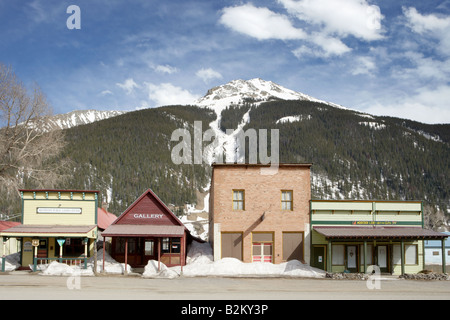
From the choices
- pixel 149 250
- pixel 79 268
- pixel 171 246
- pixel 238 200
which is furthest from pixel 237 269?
pixel 79 268

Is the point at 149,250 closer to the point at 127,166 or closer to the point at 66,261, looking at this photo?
the point at 66,261

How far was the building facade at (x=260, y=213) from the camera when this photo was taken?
35.4 meters

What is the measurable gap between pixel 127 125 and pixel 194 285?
582 feet

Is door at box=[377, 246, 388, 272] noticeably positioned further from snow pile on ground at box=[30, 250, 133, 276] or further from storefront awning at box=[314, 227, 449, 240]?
snow pile on ground at box=[30, 250, 133, 276]

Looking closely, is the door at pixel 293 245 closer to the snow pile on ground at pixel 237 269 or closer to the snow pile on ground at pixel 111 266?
the snow pile on ground at pixel 237 269

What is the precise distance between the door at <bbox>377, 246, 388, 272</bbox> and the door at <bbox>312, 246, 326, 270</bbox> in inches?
164

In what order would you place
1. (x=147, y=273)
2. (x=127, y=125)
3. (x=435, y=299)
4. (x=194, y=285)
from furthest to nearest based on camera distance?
(x=127, y=125) < (x=147, y=273) < (x=194, y=285) < (x=435, y=299)

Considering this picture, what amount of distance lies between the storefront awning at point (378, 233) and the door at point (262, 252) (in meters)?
3.87

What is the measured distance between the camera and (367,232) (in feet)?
113

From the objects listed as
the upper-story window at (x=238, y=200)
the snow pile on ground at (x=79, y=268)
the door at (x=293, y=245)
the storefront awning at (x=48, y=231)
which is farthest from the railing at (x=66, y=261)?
the door at (x=293, y=245)

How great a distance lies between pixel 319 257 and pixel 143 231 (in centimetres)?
1322
